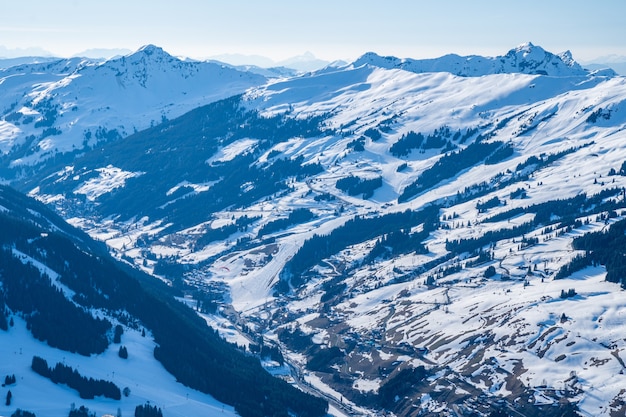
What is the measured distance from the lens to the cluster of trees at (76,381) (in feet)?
550

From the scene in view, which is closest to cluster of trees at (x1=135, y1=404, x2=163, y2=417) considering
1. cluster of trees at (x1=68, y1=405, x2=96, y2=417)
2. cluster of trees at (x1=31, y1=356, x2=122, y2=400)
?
cluster of trees at (x1=31, y1=356, x2=122, y2=400)

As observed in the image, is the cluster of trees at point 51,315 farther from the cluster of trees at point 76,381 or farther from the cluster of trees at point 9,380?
the cluster of trees at point 9,380

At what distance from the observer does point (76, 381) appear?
169 meters

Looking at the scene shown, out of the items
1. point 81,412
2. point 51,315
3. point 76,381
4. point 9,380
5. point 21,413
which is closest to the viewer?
point 21,413

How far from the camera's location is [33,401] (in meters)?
158

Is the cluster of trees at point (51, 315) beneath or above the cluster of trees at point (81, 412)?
above

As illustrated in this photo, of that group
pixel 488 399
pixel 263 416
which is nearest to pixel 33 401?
pixel 263 416

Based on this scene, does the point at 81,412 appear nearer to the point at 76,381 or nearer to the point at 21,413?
the point at 21,413

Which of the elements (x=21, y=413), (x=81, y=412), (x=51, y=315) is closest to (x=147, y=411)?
(x=81, y=412)

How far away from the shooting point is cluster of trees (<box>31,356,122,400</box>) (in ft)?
550

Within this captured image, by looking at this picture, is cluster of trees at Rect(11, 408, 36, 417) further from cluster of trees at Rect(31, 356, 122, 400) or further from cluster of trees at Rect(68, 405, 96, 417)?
cluster of trees at Rect(31, 356, 122, 400)

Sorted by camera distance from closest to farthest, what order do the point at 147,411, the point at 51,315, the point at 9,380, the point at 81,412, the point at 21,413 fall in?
the point at 21,413, the point at 81,412, the point at 9,380, the point at 147,411, the point at 51,315

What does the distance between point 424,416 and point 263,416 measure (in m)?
37.0

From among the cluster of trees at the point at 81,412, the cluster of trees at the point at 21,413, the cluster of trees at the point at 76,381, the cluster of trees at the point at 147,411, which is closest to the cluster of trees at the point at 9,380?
the cluster of trees at the point at 76,381
